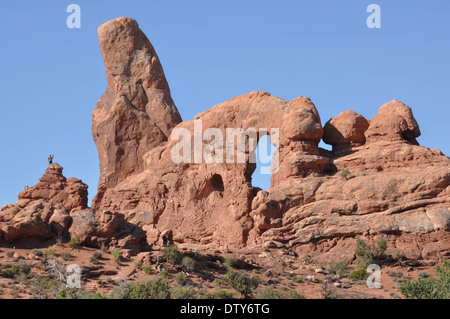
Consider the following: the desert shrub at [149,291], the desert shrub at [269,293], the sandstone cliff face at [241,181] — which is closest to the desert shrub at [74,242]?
the sandstone cliff face at [241,181]

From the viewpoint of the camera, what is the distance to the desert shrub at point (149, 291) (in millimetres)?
30819

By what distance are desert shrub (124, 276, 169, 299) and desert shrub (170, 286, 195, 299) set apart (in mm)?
351

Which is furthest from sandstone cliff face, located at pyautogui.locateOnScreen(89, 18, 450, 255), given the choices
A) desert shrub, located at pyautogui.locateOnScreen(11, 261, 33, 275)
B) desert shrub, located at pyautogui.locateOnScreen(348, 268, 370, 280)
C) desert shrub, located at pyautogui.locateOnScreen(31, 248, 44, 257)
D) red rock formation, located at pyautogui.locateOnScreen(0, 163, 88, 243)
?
desert shrub, located at pyautogui.locateOnScreen(11, 261, 33, 275)

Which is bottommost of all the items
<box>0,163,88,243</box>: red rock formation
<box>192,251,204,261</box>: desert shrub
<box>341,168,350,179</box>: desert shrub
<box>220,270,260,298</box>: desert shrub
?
<box>220,270,260,298</box>: desert shrub

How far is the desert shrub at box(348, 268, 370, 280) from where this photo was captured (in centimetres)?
3831

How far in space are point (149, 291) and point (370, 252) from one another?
535 inches

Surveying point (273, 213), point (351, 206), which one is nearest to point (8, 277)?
point (273, 213)

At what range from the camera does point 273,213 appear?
43125 millimetres

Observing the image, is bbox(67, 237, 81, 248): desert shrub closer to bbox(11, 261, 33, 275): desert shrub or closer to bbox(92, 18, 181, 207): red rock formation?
bbox(11, 261, 33, 275): desert shrub

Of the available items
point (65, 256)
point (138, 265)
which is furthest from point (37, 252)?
point (138, 265)

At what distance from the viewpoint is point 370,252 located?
129ft

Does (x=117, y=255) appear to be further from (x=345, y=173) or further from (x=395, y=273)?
(x=345, y=173)

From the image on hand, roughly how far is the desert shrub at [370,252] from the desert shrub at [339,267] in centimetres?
83
